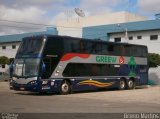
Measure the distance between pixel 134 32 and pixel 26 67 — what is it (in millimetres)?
25794

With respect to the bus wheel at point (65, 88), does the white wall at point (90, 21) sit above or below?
above

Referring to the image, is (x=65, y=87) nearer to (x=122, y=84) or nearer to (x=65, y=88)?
(x=65, y=88)

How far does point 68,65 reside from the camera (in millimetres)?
26844

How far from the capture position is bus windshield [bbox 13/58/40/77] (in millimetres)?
25062

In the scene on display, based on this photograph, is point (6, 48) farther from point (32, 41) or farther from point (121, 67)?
point (32, 41)

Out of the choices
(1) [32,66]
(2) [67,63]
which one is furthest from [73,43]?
(1) [32,66]

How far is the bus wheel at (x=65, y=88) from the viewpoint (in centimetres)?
2675

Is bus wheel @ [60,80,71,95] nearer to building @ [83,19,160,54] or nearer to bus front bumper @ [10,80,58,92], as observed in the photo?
bus front bumper @ [10,80,58,92]

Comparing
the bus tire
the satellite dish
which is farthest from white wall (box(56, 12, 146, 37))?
the bus tire

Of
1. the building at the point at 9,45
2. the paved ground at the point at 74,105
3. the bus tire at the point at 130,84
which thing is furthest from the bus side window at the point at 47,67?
the building at the point at 9,45

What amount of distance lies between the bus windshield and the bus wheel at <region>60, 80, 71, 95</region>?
2533mm

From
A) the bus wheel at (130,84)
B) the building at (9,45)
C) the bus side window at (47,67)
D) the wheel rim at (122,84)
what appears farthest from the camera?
the building at (9,45)

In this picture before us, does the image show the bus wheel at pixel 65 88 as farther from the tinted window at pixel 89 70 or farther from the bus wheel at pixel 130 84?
the bus wheel at pixel 130 84

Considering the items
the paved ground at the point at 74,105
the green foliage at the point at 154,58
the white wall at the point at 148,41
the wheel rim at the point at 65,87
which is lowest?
the paved ground at the point at 74,105
